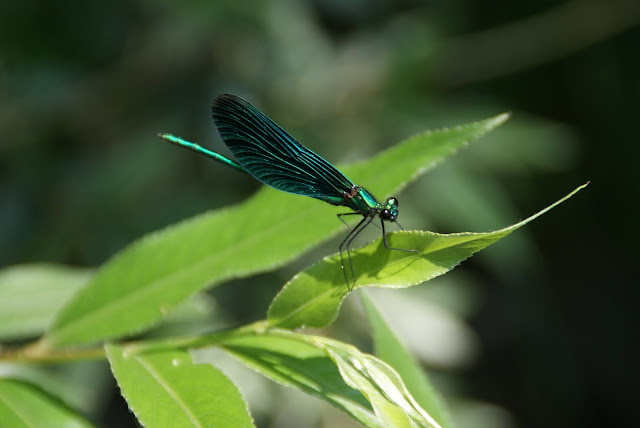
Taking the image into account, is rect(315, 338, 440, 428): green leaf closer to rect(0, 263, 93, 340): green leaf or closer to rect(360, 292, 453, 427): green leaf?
rect(360, 292, 453, 427): green leaf

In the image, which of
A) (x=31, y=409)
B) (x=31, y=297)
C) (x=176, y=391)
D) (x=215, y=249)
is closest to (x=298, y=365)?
(x=176, y=391)

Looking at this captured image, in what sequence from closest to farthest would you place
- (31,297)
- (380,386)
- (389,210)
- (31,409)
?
(380,386), (31,409), (389,210), (31,297)

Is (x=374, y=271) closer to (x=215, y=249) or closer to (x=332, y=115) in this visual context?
(x=215, y=249)

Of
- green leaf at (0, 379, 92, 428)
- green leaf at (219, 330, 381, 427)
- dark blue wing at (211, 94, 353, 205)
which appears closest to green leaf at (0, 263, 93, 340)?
green leaf at (0, 379, 92, 428)

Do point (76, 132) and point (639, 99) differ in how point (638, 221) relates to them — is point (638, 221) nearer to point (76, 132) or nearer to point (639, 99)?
point (639, 99)

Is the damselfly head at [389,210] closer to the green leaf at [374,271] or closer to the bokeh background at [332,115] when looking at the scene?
the green leaf at [374,271]

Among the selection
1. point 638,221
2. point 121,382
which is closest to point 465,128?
point 121,382
